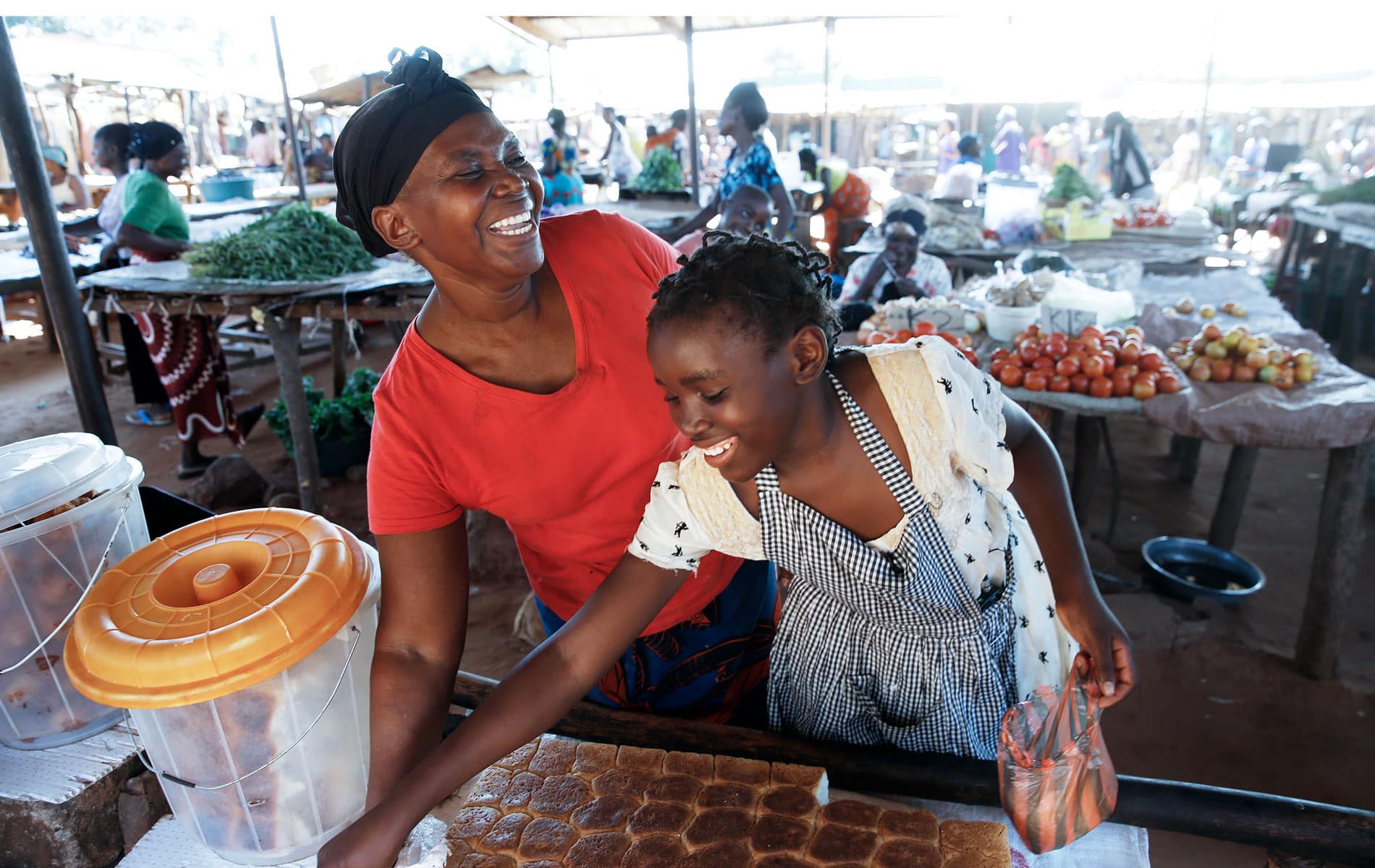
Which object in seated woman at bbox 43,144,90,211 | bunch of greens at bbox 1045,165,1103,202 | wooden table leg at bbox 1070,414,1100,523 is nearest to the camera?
wooden table leg at bbox 1070,414,1100,523

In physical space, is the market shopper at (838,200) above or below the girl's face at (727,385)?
below

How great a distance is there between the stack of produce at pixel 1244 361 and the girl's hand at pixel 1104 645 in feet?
9.19

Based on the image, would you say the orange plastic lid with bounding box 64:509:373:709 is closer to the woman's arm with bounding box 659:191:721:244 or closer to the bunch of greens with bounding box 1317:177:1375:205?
the woman's arm with bounding box 659:191:721:244

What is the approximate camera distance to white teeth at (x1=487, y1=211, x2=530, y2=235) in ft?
4.88

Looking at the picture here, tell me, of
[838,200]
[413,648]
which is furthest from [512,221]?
[838,200]

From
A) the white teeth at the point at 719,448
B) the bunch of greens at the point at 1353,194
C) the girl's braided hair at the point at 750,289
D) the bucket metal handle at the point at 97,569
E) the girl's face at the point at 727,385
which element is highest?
the girl's braided hair at the point at 750,289

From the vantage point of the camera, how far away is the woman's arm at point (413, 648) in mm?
1455

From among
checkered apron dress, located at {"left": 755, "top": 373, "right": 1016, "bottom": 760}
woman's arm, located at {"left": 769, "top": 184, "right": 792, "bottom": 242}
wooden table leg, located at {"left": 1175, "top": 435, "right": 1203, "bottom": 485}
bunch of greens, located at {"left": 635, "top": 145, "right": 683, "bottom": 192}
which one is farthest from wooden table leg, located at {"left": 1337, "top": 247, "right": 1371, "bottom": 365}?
checkered apron dress, located at {"left": 755, "top": 373, "right": 1016, "bottom": 760}

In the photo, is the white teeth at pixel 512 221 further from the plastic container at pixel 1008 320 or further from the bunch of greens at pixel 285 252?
the plastic container at pixel 1008 320

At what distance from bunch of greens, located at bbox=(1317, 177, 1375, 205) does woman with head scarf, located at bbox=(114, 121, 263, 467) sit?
9.69 m

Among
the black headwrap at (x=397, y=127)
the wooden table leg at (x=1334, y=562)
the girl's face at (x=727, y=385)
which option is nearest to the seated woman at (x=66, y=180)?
the black headwrap at (x=397, y=127)

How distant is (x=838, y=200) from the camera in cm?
947

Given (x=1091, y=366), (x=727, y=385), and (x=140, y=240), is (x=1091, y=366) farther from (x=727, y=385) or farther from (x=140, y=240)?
(x=140, y=240)

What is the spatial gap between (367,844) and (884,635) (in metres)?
0.99
